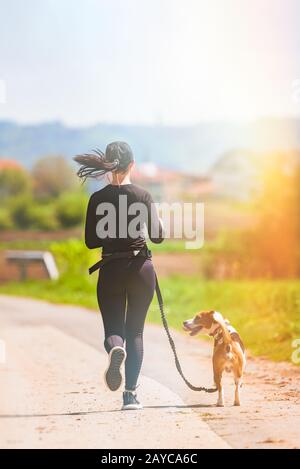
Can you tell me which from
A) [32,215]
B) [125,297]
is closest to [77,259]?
[32,215]

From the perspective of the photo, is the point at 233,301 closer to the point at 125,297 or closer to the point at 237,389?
the point at 237,389

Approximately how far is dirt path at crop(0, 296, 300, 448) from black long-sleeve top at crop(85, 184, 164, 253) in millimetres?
1233

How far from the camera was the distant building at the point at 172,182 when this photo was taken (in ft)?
65.4

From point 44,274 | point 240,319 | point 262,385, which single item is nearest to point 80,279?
point 44,274

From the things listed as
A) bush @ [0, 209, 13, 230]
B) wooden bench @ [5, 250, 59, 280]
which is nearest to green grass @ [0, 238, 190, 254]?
bush @ [0, 209, 13, 230]

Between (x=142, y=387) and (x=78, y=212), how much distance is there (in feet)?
44.6

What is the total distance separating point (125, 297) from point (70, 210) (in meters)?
15.1

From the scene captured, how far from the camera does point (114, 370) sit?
687 cm

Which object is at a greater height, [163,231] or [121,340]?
[163,231]

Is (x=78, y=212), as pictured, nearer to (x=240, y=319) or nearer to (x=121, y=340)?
(x=240, y=319)

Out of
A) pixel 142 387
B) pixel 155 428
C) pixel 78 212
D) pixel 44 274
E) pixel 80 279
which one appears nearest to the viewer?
pixel 155 428

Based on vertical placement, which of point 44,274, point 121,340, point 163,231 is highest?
point 163,231

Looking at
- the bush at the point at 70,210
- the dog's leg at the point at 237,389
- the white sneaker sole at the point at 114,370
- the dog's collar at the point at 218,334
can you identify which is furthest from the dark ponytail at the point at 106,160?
the bush at the point at 70,210

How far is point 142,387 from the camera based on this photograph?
8.27 metres
